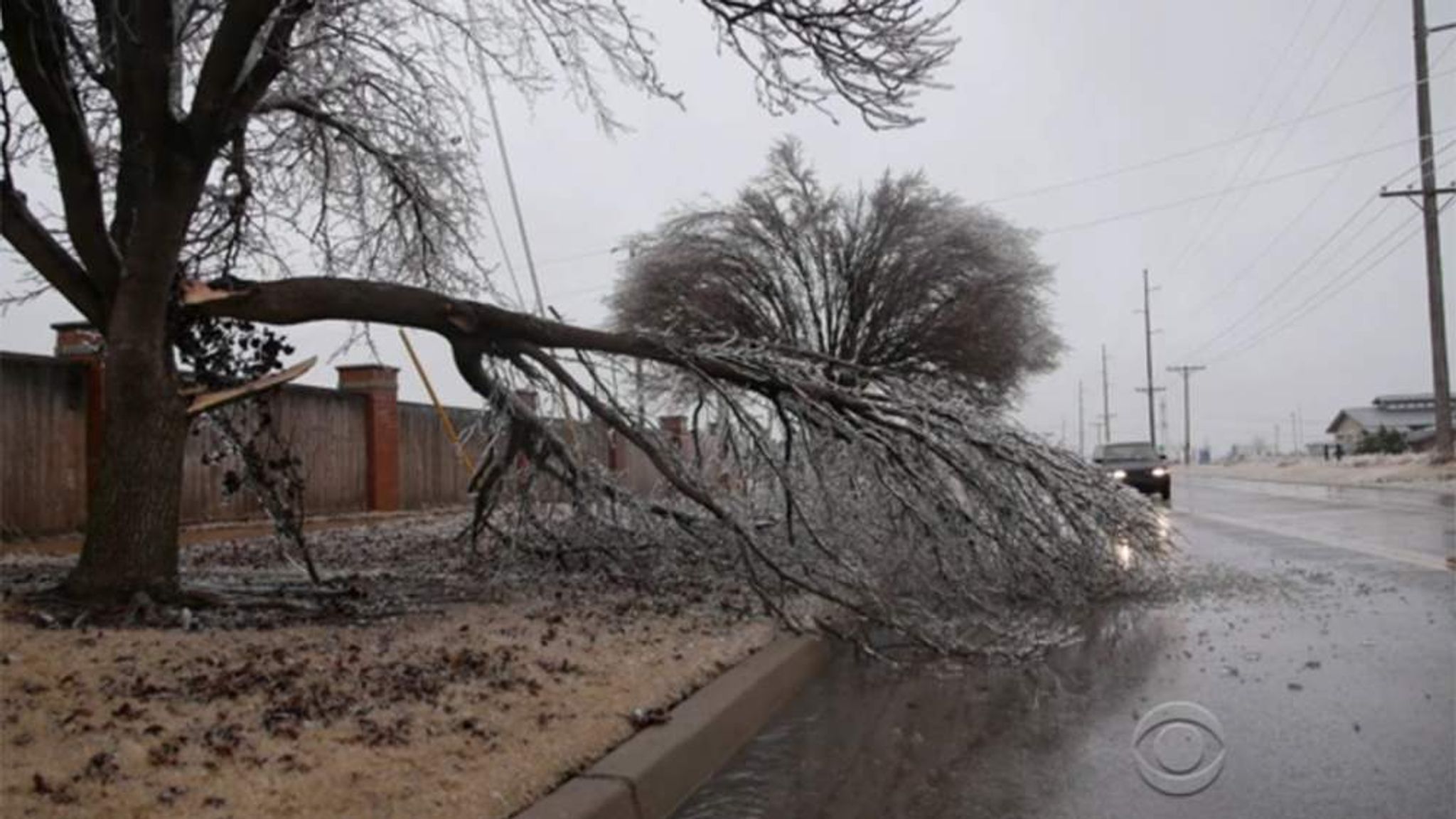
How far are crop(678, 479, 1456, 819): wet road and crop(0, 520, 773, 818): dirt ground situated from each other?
72cm

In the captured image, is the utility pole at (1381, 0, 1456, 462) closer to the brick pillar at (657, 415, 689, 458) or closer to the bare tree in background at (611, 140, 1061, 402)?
the bare tree in background at (611, 140, 1061, 402)

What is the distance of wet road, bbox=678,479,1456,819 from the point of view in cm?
452

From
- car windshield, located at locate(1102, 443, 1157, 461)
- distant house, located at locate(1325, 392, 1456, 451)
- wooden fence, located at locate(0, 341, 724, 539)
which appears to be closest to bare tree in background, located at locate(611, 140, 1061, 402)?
car windshield, located at locate(1102, 443, 1157, 461)

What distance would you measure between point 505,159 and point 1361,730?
8262 mm

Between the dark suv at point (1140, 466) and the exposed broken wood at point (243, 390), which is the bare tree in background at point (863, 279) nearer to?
the dark suv at point (1140, 466)

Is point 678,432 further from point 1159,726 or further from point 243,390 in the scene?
point 1159,726

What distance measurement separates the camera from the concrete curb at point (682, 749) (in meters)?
4.11

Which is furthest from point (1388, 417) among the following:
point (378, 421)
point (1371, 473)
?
point (378, 421)

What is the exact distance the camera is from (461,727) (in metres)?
4.65

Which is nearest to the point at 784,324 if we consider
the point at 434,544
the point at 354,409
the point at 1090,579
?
the point at 354,409

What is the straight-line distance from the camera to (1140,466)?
26.0 meters

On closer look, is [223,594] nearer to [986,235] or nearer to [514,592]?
[514,592]

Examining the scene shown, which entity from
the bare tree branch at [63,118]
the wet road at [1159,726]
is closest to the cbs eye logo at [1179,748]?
the wet road at [1159,726]

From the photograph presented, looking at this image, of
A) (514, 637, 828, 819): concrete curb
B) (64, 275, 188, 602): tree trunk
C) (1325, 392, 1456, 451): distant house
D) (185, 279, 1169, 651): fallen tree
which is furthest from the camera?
(1325, 392, 1456, 451): distant house
